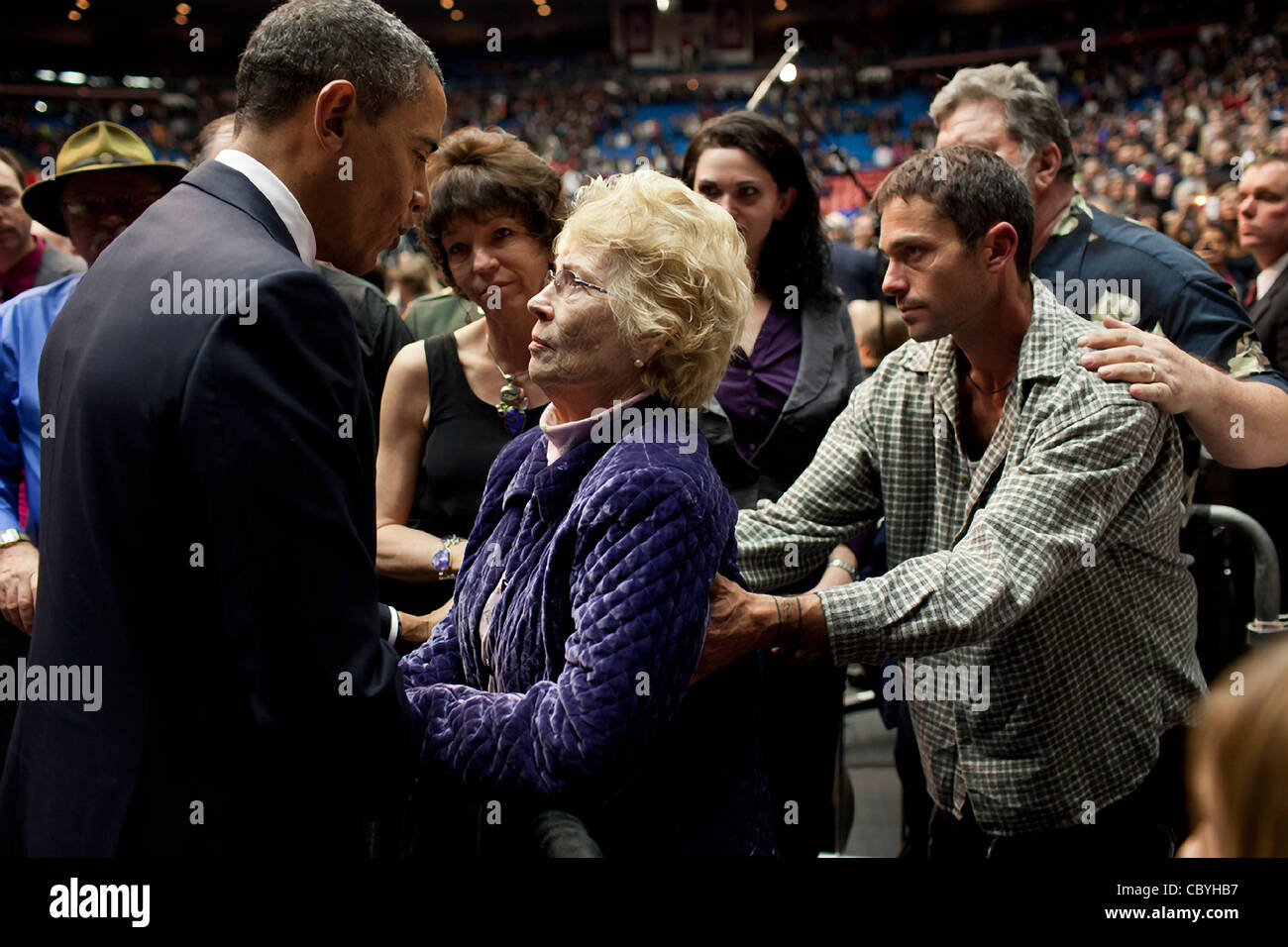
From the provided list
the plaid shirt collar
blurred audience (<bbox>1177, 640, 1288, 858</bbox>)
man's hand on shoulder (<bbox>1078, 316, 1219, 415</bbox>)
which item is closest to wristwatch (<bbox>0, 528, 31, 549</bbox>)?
the plaid shirt collar

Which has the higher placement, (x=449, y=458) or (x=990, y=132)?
(x=990, y=132)

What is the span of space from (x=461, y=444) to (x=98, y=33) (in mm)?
31269

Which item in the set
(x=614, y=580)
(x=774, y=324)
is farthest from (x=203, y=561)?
(x=774, y=324)

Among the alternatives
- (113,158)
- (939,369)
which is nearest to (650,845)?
(939,369)

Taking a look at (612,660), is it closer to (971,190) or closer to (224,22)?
(971,190)

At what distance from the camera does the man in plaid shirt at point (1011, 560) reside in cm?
165

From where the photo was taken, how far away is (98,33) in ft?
90.6

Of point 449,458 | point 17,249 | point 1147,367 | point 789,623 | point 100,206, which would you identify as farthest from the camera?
point 17,249

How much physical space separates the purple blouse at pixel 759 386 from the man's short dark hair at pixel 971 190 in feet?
2.04

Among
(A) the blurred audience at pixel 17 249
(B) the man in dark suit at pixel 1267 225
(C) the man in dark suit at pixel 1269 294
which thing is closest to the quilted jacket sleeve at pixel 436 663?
(A) the blurred audience at pixel 17 249

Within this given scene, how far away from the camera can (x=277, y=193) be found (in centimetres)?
133

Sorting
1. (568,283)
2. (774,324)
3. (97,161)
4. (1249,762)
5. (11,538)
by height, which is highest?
(97,161)

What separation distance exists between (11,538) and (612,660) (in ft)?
5.34
